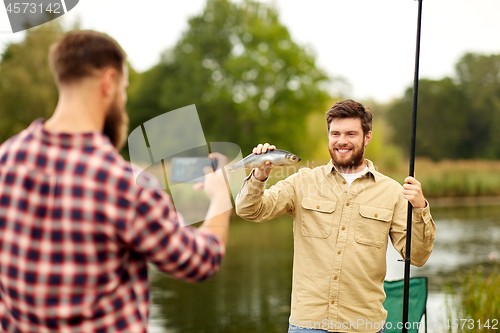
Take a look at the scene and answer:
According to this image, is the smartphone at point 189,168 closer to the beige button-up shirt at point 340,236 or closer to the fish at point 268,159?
the fish at point 268,159

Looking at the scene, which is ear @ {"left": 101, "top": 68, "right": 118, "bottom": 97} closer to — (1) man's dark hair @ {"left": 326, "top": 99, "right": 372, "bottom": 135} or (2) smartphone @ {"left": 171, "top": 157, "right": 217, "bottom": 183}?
(2) smartphone @ {"left": 171, "top": 157, "right": 217, "bottom": 183}

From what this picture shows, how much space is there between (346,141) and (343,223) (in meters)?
0.47

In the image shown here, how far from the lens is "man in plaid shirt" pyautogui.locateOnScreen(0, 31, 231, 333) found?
45.7 inches

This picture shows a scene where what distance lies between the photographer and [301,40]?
26.7m

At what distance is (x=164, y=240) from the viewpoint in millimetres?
1193

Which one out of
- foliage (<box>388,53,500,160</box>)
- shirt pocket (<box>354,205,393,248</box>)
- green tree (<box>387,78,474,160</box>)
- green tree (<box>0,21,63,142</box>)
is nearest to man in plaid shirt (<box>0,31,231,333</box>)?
shirt pocket (<box>354,205,393,248</box>)

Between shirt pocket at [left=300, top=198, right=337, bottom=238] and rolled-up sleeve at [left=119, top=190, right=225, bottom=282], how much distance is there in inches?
52.3

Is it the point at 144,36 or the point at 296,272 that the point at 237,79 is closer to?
the point at 144,36

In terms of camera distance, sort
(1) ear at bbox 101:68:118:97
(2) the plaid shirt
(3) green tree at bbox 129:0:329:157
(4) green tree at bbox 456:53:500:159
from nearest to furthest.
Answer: (2) the plaid shirt, (1) ear at bbox 101:68:118:97, (3) green tree at bbox 129:0:329:157, (4) green tree at bbox 456:53:500:159

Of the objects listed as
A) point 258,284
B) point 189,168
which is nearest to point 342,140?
point 189,168

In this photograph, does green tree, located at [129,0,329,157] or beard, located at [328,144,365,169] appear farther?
green tree, located at [129,0,329,157]

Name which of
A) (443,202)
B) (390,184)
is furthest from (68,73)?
(443,202)

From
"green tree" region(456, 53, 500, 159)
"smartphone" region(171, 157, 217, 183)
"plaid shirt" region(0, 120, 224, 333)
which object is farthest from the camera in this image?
"green tree" region(456, 53, 500, 159)

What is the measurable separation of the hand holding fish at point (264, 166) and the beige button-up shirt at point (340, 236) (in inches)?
1.4
